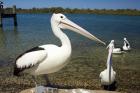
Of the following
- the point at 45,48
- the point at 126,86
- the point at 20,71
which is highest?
the point at 45,48

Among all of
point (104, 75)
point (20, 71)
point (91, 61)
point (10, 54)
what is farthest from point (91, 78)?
point (10, 54)

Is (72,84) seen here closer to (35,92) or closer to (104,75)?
(104,75)

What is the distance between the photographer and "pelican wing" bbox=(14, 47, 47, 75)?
258 inches

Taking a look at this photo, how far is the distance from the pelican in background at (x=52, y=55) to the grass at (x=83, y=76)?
2969 millimetres

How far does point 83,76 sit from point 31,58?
5.60 m

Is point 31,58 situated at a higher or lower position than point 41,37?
lower

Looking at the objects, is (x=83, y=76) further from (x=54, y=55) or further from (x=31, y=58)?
(x=54, y=55)

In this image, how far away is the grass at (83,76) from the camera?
10.5m

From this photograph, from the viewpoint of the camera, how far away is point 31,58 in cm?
667

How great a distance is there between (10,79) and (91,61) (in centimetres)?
518

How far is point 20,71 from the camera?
22.9 feet

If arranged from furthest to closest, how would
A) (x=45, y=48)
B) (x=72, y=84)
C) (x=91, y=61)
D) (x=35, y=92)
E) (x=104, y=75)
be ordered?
(x=91, y=61) < (x=72, y=84) < (x=104, y=75) < (x=45, y=48) < (x=35, y=92)

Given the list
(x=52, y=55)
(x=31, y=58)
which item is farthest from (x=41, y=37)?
(x=52, y=55)

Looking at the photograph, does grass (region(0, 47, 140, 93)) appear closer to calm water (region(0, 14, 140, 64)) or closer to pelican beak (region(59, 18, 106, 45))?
calm water (region(0, 14, 140, 64))
